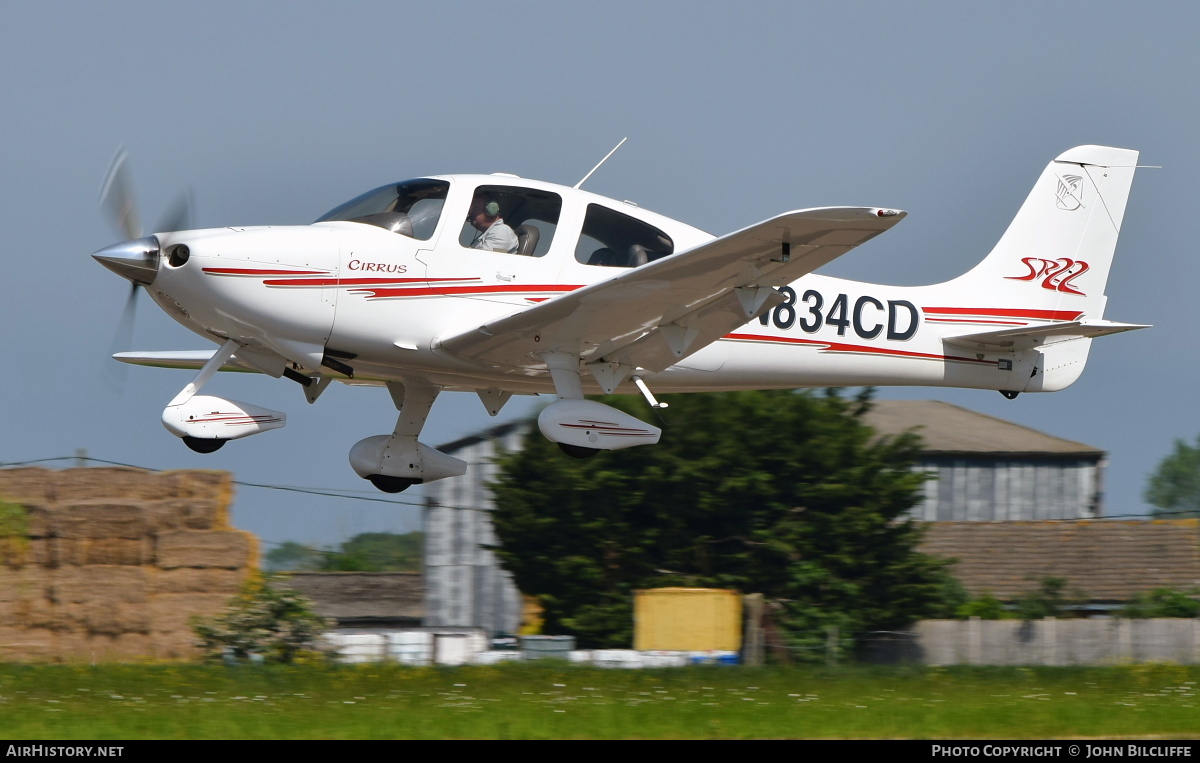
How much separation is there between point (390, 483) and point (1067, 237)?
6.40 metres

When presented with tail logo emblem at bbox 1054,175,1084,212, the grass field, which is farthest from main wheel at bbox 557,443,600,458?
tail logo emblem at bbox 1054,175,1084,212

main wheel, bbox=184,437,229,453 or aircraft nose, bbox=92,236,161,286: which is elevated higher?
aircraft nose, bbox=92,236,161,286

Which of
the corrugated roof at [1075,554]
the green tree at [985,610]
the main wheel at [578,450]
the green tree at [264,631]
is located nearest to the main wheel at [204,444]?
the main wheel at [578,450]

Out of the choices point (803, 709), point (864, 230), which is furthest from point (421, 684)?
point (864, 230)

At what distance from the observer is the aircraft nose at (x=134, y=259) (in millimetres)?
8570

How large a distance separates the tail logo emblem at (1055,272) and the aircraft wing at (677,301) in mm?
3766

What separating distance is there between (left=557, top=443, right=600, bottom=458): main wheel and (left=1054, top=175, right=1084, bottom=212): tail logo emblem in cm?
542

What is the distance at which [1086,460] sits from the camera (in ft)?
104

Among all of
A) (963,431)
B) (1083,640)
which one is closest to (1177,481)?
(963,431)

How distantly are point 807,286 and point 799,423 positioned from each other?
43.6ft

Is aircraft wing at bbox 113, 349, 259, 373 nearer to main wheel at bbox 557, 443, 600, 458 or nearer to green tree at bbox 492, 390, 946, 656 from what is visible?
main wheel at bbox 557, 443, 600, 458

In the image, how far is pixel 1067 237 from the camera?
12.2 metres

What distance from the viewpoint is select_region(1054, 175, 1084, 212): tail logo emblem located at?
1224 cm
